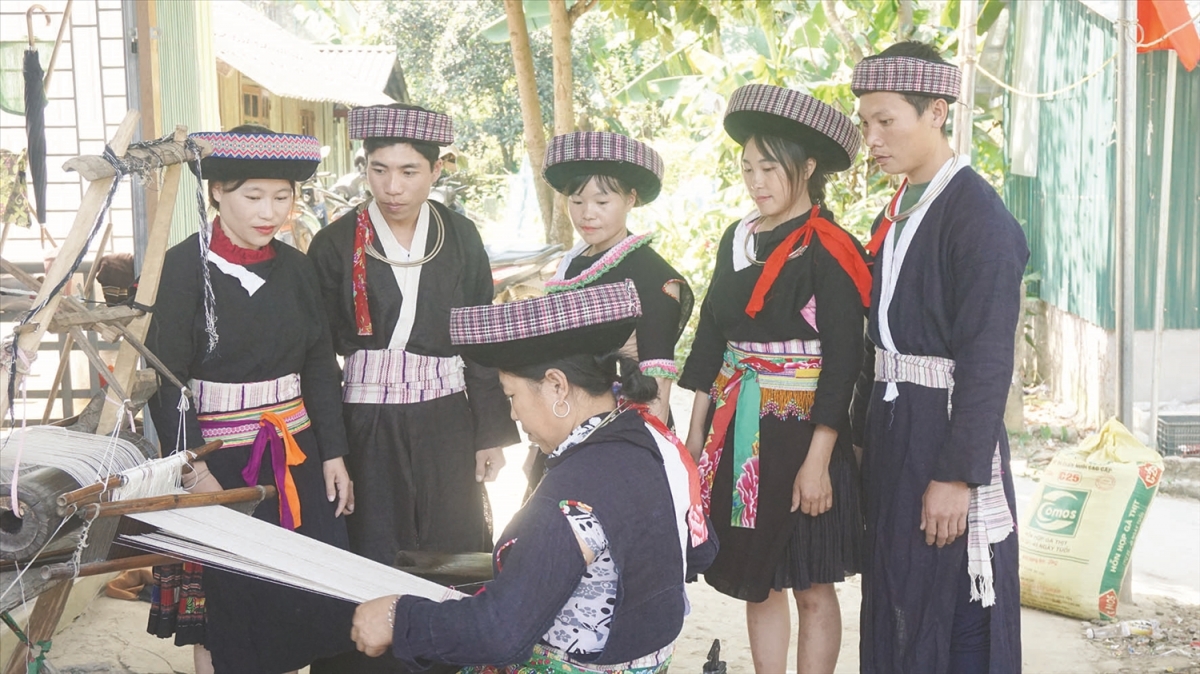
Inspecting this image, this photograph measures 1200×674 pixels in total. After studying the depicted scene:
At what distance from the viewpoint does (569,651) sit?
2.03 meters

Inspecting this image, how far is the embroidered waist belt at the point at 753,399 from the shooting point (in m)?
3.08

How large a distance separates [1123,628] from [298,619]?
3.05 m

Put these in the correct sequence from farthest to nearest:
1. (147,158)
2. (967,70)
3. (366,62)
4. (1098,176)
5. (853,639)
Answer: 1. (366,62)
2. (1098,176)
3. (967,70)
4. (853,639)
5. (147,158)

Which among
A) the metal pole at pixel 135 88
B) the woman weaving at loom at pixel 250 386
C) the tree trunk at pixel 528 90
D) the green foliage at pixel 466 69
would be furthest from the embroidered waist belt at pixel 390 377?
the green foliage at pixel 466 69

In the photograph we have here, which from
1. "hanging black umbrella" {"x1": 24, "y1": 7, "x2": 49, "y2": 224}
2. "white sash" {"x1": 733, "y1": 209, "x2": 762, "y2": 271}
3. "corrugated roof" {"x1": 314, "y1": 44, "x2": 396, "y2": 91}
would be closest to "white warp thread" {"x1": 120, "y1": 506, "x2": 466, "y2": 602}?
"hanging black umbrella" {"x1": 24, "y1": 7, "x2": 49, "y2": 224}

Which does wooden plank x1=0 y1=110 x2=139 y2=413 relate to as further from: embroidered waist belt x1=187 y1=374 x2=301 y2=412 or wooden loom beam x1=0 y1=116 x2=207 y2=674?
embroidered waist belt x1=187 y1=374 x2=301 y2=412

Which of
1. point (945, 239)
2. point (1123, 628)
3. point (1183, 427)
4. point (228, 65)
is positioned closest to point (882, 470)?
point (945, 239)

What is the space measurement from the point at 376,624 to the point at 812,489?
1462 millimetres

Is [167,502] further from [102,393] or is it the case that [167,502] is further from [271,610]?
[271,610]

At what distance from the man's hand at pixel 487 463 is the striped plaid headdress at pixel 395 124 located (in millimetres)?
947

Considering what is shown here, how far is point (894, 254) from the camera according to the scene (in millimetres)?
2912

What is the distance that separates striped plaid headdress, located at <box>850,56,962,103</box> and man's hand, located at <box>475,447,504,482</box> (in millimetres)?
1527

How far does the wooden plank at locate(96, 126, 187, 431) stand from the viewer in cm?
237

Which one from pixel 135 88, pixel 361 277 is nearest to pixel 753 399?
pixel 361 277
